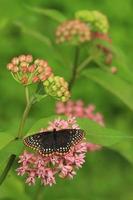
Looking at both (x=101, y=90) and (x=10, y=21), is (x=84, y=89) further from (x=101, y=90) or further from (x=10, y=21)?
(x=10, y=21)

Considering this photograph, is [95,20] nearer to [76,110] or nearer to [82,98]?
[76,110]

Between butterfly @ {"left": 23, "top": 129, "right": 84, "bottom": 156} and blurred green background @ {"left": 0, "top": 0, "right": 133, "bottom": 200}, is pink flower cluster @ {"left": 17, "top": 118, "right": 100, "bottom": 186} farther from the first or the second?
blurred green background @ {"left": 0, "top": 0, "right": 133, "bottom": 200}

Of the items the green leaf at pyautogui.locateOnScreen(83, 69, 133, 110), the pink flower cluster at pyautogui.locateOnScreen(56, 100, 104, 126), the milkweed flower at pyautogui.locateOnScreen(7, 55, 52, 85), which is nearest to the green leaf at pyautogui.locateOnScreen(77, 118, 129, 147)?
the milkweed flower at pyautogui.locateOnScreen(7, 55, 52, 85)

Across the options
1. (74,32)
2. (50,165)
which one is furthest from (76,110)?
(50,165)

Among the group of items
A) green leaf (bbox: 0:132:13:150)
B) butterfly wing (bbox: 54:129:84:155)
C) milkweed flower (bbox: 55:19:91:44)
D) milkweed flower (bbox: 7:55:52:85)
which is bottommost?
butterfly wing (bbox: 54:129:84:155)

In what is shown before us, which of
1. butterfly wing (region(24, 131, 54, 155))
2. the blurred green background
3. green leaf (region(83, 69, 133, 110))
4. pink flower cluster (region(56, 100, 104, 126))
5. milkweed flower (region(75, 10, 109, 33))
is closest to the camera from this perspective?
butterfly wing (region(24, 131, 54, 155))

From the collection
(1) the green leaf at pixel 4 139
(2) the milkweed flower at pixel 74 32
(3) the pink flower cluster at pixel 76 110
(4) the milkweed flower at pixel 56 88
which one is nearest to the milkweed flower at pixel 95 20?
(2) the milkweed flower at pixel 74 32

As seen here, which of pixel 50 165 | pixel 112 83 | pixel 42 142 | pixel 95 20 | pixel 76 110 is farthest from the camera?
pixel 76 110
